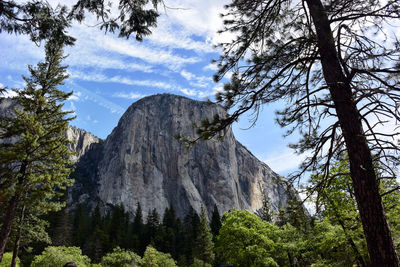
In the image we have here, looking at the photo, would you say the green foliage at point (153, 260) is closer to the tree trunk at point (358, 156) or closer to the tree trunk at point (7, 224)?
the tree trunk at point (7, 224)

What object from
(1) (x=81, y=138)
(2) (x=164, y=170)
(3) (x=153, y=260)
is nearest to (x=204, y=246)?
(3) (x=153, y=260)

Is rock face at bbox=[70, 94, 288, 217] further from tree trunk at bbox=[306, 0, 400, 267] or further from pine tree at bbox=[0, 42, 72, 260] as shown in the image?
tree trunk at bbox=[306, 0, 400, 267]

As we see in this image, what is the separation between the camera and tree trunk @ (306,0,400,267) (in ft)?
11.7

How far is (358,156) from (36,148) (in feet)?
47.1

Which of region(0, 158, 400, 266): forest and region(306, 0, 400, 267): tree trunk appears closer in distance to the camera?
region(306, 0, 400, 267): tree trunk

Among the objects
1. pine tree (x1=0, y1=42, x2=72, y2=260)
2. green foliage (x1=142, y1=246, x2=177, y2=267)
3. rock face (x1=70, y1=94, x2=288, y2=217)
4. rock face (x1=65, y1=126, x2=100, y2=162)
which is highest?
rock face (x1=65, y1=126, x2=100, y2=162)

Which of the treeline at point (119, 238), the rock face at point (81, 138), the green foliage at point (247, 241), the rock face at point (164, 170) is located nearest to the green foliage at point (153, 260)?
the treeline at point (119, 238)

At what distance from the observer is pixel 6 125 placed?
43.8 ft

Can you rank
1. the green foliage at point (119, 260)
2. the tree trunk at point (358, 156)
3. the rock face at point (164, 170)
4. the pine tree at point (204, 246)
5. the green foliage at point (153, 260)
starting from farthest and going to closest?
the rock face at point (164, 170) → the pine tree at point (204, 246) → the green foliage at point (153, 260) → the green foliage at point (119, 260) → the tree trunk at point (358, 156)

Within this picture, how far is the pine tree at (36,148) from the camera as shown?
12.1 meters

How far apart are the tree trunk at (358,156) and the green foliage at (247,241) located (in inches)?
648

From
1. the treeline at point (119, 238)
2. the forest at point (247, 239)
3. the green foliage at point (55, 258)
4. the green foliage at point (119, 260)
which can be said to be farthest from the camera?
the treeline at point (119, 238)

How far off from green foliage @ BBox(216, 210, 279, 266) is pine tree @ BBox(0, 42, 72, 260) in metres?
13.0

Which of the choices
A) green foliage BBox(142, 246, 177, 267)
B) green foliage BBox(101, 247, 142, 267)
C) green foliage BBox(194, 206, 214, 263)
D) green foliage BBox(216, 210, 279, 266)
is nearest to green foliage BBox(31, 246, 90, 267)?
green foliage BBox(101, 247, 142, 267)
